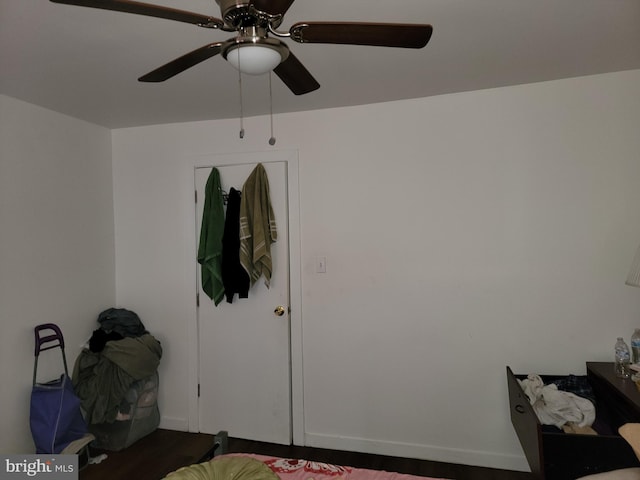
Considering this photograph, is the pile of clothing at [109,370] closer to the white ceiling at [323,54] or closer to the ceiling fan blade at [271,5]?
the white ceiling at [323,54]

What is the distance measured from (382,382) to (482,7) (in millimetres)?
2217

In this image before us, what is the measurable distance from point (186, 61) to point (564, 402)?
7.69 feet

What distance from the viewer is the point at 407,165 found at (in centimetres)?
271

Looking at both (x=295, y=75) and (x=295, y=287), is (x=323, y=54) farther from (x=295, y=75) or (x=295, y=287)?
(x=295, y=287)

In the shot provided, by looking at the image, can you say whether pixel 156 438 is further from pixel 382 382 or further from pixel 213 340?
pixel 382 382

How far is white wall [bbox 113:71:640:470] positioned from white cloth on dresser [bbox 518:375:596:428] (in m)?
0.31

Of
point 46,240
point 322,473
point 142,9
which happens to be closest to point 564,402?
point 322,473

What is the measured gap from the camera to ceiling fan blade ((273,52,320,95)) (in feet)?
4.60

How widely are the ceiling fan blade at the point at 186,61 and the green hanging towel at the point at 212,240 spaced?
1.53 metres

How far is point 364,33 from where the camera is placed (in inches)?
47.8

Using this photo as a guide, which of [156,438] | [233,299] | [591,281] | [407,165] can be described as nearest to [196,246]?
[233,299]

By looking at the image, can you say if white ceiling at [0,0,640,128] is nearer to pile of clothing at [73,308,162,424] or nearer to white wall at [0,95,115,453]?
white wall at [0,95,115,453]

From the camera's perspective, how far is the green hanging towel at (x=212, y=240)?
9.69 ft

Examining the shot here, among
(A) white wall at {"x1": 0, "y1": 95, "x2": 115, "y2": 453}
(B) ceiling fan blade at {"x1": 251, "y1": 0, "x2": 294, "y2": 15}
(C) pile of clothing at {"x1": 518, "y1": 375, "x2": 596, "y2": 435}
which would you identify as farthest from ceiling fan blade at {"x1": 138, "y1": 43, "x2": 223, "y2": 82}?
(C) pile of clothing at {"x1": 518, "y1": 375, "x2": 596, "y2": 435}
